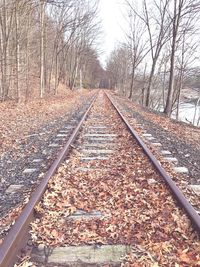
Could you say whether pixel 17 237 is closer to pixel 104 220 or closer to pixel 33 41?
pixel 104 220

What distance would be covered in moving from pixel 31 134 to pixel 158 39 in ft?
63.4

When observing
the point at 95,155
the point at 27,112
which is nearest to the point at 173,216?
the point at 95,155

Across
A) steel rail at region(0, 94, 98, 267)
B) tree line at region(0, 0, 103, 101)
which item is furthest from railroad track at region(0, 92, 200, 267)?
tree line at region(0, 0, 103, 101)

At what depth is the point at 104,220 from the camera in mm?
3512

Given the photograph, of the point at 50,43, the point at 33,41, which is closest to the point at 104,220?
the point at 33,41

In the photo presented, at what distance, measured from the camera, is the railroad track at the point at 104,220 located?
9.35ft

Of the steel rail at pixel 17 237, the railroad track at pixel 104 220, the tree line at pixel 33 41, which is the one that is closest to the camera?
the steel rail at pixel 17 237

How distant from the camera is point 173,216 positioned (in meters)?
3.56

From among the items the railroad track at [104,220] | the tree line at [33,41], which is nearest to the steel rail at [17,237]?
the railroad track at [104,220]

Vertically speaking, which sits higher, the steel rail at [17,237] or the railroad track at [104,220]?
the steel rail at [17,237]

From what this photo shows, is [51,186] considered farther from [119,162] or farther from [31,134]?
[31,134]

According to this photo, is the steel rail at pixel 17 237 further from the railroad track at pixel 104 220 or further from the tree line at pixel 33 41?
the tree line at pixel 33 41

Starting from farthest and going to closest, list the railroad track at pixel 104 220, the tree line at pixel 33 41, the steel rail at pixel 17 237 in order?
the tree line at pixel 33 41 → the railroad track at pixel 104 220 → the steel rail at pixel 17 237

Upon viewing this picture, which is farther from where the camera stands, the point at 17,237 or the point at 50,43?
the point at 50,43
